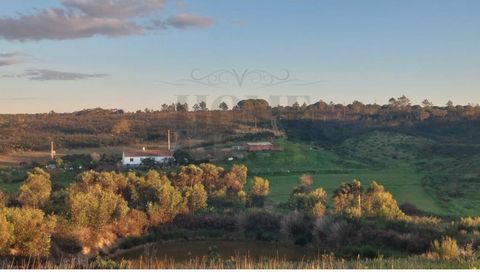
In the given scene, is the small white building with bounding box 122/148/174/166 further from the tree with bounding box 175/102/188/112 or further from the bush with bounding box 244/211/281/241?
the tree with bounding box 175/102/188/112

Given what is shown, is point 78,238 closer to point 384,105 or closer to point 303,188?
point 303,188

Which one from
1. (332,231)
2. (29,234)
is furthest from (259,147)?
(29,234)

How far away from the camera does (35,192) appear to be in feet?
90.7

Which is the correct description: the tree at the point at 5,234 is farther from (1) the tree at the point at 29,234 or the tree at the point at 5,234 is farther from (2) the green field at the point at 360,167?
(2) the green field at the point at 360,167

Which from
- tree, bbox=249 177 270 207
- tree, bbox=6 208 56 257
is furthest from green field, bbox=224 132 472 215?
tree, bbox=6 208 56 257

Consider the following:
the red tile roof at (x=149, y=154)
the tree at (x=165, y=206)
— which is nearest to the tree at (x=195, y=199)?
the tree at (x=165, y=206)

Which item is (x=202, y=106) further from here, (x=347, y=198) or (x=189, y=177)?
(x=347, y=198)

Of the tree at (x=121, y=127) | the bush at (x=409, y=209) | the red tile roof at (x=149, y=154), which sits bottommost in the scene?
the bush at (x=409, y=209)

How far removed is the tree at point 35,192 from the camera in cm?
2544

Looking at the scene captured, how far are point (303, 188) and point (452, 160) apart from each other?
23602 mm

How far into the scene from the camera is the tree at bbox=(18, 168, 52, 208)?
25438 mm

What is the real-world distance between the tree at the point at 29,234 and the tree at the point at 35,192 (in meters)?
6.39

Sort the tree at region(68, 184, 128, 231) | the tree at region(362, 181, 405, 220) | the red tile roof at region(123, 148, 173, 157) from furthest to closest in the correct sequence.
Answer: the red tile roof at region(123, 148, 173, 157) < the tree at region(362, 181, 405, 220) < the tree at region(68, 184, 128, 231)

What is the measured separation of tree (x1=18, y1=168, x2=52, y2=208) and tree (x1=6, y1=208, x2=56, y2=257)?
639cm
